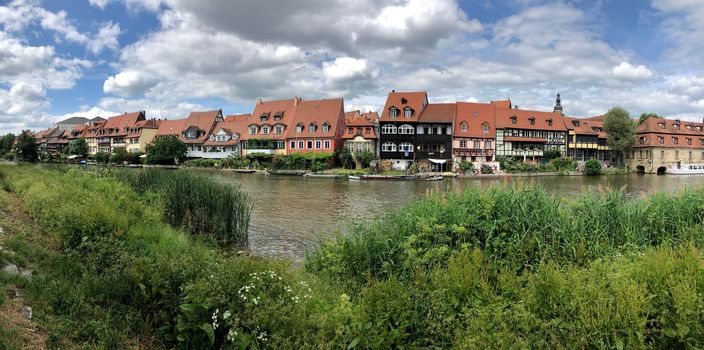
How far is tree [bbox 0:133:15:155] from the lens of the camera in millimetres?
133700

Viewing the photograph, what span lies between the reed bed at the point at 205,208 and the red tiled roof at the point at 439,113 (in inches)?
2217

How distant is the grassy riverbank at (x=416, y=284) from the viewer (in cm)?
546

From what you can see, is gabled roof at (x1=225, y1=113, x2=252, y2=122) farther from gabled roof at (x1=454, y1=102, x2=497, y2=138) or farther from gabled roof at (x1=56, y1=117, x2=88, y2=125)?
gabled roof at (x1=56, y1=117, x2=88, y2=125)

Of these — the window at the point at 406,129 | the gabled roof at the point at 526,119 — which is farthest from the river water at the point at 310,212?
the gabled roof at the point at 526,119

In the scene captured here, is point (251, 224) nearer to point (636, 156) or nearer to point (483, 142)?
point (483, 142)

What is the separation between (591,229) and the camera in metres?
9.86

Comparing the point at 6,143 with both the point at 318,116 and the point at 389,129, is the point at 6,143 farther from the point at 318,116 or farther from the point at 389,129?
the point at 389,129

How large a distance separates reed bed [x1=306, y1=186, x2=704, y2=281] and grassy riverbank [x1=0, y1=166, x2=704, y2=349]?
0.14 ft

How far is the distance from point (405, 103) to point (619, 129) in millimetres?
40690

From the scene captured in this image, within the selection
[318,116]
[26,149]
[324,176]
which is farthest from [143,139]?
Answer: [324,176]

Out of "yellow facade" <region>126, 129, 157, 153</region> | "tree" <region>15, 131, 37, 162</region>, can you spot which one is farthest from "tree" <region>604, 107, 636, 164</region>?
"tree" <region>15, 131, 37, 162</region>

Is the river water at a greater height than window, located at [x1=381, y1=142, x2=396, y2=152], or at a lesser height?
lesser

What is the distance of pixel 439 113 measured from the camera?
7225 cm

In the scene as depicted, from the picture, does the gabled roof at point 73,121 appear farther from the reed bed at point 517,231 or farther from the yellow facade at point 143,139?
the reed bed at point 517,231
